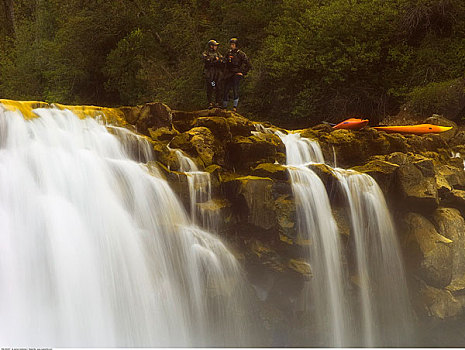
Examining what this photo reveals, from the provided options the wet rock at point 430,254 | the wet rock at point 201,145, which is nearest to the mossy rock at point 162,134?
the wet rock at point 201,145

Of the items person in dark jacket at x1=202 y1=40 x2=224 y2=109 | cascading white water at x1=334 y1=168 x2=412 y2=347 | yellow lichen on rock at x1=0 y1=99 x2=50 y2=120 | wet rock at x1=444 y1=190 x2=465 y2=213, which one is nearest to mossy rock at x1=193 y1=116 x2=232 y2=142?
cascading white water at x1=334 y1=168 x2=412 y2=347

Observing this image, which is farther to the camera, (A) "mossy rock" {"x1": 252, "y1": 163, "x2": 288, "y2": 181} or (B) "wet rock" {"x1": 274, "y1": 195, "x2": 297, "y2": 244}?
(A) "mossy rock" {"x1": 252, "y1": 163, "x2": 288, "y2": 181}

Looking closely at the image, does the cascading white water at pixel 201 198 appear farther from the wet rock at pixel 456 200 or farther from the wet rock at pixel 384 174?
the wet rock at pixel 456 200

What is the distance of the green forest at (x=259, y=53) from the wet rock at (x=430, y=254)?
6.92m

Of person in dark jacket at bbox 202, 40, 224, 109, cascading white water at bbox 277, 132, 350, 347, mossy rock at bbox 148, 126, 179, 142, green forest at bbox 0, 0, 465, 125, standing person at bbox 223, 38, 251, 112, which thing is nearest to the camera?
cascading white water at bbox 277, 132, 350, 347

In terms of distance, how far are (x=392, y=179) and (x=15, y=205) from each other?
6.77 metres

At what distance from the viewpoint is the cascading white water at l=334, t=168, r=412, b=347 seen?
835 cm

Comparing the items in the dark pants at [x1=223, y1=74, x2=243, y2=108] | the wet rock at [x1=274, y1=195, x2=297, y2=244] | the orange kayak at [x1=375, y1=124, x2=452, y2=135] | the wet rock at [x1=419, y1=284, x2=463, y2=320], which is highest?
the dark pants at [x1=223, y1=74, x2=243, y2=108]

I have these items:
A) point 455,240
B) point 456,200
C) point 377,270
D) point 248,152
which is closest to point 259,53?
point 248,152

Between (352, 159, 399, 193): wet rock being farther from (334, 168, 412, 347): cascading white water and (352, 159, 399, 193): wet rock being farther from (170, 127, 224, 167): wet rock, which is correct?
(170, 127, 224, 167): wet rock

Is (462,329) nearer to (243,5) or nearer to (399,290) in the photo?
(399,290)

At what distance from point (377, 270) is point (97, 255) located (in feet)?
17.3

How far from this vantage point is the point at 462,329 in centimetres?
844

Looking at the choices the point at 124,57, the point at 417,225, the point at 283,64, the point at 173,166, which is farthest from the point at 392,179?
the point at 124,57
